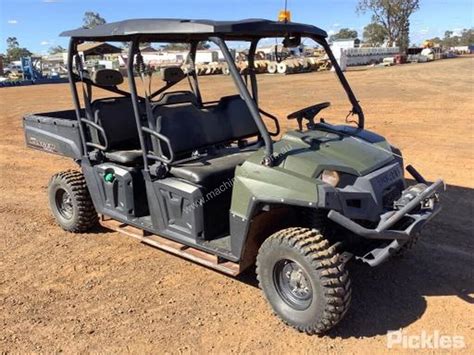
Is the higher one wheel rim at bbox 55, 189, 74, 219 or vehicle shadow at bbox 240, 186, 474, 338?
wheel rim at bbox 55, 189, 74, 219

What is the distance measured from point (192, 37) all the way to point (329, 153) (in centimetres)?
163

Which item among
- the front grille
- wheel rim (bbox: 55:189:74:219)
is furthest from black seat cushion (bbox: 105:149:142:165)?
the front grille

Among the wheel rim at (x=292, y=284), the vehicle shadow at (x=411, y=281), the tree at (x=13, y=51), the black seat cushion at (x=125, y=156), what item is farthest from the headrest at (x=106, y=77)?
the tree at (x=13, y=51)

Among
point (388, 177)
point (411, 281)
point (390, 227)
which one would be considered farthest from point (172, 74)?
point (411, 281)

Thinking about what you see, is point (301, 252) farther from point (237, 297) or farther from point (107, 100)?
point (107, 100)

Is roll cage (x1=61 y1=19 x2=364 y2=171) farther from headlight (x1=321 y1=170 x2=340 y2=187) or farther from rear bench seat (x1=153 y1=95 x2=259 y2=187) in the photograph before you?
headlight (x1=321 y1=170 x2=340 y2=187)

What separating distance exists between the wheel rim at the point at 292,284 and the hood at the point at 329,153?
2.19 ft

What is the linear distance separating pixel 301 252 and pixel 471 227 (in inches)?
103

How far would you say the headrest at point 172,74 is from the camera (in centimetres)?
501

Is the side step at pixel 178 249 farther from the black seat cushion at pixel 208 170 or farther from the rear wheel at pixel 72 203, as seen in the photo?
the black seat cushion at pixel 208 170

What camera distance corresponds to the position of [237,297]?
3.92 m

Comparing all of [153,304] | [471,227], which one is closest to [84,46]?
[153,304]

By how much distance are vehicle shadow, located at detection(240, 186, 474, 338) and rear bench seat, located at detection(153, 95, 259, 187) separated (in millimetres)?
983

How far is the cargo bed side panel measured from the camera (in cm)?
497
